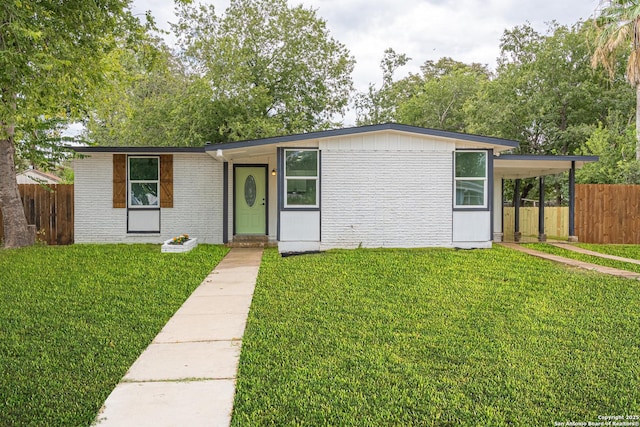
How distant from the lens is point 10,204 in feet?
38.7

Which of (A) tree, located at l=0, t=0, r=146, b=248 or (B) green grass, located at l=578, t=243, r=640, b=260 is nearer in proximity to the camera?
(A) tree, located at l=0, t=0, r=146, b=248

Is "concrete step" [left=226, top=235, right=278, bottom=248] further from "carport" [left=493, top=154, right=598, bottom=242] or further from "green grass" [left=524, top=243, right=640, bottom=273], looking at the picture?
"green grass" [left=524, top=243, right=640, bottom=273]

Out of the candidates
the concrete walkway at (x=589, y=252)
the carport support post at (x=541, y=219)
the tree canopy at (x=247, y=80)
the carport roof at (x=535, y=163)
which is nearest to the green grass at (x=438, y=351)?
the concrete walkway at (x=589, y=252)

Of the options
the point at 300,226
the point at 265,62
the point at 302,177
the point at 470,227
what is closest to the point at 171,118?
the point at 265,62

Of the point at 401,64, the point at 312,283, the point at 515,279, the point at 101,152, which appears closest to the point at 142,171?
the point at 101,152

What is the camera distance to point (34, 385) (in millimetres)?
3322

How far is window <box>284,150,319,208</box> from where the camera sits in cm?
1059

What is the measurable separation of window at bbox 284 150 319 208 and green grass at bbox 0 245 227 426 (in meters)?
2.36

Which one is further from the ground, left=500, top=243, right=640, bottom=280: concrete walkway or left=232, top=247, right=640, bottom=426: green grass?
left=500, top=243, right=640, bottom=280: concrete walkway

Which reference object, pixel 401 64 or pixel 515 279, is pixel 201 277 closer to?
pixel 515 279

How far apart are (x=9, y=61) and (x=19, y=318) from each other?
10.7 feet

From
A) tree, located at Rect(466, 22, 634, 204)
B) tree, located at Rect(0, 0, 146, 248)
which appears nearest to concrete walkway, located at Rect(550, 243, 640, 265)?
tree, located at Rect(466, 22, 634, 204)

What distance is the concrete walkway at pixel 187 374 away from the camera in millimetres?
2912

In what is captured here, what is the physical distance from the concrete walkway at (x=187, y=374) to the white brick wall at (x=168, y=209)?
22.2 ft
